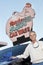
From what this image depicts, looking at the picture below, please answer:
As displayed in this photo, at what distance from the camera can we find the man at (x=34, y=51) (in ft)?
6.63

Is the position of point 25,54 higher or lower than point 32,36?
lower

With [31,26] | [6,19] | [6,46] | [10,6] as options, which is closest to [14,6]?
[10,6]

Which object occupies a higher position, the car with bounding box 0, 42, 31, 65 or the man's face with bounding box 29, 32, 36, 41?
the man's face with bounding box 29, 32, 36, 41

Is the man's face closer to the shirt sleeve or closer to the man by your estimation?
the man

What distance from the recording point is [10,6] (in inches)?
87.4

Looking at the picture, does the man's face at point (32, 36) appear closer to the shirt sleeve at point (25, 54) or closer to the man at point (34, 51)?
the man at point (34, 51)

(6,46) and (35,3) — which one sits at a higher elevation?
(35,3)

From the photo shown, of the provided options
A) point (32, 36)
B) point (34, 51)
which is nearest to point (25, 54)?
point (34, 51)

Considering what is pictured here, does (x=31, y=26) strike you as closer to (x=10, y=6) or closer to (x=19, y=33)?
(x=19, y=33)

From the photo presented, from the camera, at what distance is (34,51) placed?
204 centimetres

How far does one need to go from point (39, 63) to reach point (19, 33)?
17.8 inches

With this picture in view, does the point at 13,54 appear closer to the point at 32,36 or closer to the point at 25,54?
the point at 25,54

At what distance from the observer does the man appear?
2.02 m

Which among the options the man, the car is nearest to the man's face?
the man
